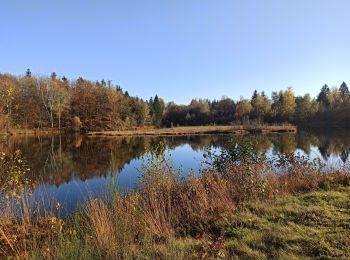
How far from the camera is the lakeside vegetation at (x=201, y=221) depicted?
453 cm

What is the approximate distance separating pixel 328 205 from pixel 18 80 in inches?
2707

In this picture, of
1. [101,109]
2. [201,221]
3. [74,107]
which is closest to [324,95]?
[101,109]

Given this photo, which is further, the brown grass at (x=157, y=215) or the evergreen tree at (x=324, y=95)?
the evergreen tree at (x=324, y=95)

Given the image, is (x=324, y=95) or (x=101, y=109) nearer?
(x=101, y=109)

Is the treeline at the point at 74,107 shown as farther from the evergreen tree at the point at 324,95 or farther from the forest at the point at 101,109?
the evergreen tree at the point at 324,95

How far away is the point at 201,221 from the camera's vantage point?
6410 millimetres

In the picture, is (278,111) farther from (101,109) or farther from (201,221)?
(201,221)

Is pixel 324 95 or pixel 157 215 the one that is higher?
pixel 324 95

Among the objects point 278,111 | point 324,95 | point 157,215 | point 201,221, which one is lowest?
point 201,221

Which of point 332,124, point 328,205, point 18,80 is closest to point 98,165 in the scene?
point 328,205

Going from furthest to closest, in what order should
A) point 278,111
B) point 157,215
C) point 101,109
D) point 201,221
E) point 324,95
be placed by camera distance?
point 324,95
point 278,111
point 101,109
point 201,221
point 157,215

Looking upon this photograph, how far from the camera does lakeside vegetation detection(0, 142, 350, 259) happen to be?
453 centimetres

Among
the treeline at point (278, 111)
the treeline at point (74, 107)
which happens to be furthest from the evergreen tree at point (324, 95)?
the treeline at point (74, 107)

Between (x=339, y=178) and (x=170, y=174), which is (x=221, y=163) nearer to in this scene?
(x=170, y=174)
